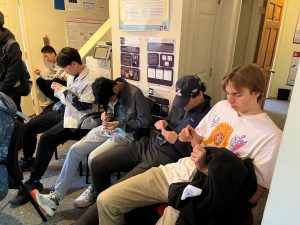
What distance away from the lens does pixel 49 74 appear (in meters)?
3.48

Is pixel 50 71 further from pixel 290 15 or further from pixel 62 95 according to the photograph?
pixel 290 15

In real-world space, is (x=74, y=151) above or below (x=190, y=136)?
below

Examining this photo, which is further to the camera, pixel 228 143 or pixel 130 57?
pixel 130 57

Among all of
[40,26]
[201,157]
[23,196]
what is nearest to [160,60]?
[201,157]

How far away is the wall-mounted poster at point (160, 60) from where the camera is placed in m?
1.93

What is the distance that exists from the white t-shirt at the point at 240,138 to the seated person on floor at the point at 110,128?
539mm

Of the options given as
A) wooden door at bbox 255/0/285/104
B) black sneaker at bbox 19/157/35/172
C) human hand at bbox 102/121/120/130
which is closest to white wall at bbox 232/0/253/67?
wooden door at bbox 255/0/285/104

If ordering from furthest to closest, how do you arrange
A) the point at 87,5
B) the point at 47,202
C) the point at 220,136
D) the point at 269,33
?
the point at 87,5 → the point at 269,33 → the point at 47,202 → the point at 220,136

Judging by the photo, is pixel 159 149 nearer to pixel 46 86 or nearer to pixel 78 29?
pixel 46 86

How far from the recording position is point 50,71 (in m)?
3.54

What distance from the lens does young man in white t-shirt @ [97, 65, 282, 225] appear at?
1081 mm

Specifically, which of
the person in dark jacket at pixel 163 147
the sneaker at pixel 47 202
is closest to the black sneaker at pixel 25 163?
the sneaker at pixel 47 202

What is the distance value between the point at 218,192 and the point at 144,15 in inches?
62.0

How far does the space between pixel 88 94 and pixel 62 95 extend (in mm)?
259
